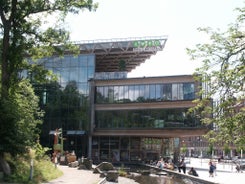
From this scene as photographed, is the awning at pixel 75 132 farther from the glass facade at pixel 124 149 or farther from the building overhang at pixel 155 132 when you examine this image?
the glass facade at pixel 124 149

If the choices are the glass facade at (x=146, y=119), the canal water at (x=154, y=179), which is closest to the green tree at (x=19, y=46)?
the canal water at (x=154, y=179)

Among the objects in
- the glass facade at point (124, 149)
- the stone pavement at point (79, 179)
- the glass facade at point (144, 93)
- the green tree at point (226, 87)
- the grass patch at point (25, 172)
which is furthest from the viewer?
the glass facade at point (124, 149)

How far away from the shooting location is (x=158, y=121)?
63.8m

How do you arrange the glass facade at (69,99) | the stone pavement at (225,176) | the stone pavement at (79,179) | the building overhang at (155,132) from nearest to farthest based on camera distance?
1. the stone pavement at (79,179)
2. the stone pavement at (225,176)
3. the building overhang at (155,132)
4. the glass facade at (69,99)

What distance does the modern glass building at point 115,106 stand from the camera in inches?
2502

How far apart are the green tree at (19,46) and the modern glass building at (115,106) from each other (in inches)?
1492

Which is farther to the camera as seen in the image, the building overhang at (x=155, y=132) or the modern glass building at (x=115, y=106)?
the modern glass building at (x=115, y=106)

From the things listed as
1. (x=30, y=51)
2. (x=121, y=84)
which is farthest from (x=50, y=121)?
(x=30, y=51)

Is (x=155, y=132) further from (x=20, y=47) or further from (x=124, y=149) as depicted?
(x=20, y=47)

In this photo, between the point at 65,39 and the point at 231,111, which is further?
the point at 65,39

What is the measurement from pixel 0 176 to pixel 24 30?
860 centimetres

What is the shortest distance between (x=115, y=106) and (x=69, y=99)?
8399 millimetres

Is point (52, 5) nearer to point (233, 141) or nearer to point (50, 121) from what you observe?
point (233, 141)

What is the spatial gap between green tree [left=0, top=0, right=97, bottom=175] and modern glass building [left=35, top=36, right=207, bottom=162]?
37906 millimetres
